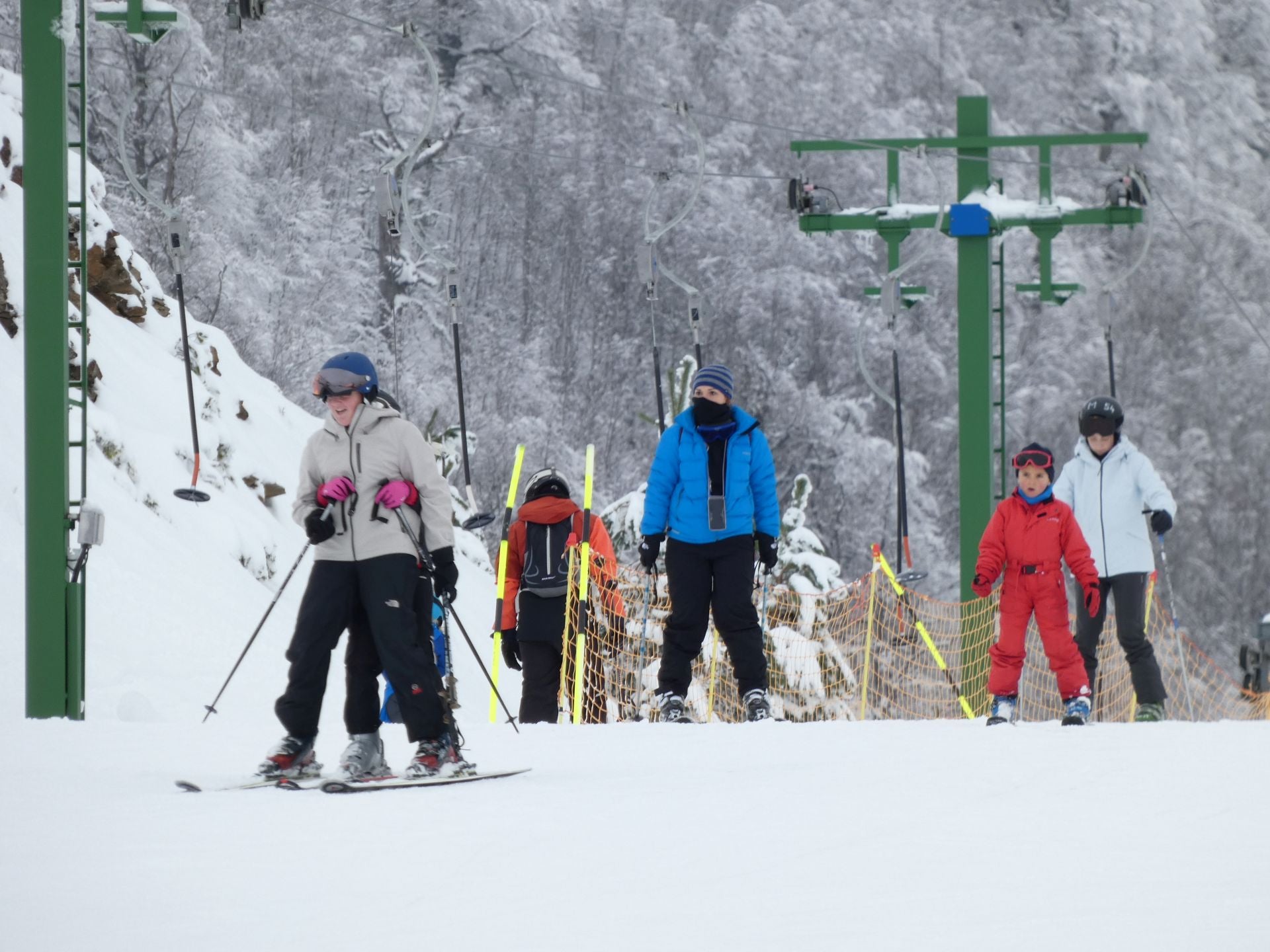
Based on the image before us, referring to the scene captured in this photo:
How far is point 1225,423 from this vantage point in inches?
1367

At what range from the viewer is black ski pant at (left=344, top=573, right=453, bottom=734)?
6.16 metres

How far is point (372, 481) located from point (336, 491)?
136mm

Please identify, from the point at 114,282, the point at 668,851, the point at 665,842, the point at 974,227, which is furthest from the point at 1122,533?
the point at 114,282

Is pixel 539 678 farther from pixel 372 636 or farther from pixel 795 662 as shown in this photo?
pixel 795 662

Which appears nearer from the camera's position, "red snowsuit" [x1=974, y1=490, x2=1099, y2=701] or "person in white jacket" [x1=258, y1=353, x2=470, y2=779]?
"person in white jacket" [x1=258, y1=353, x2=470, y2=779]

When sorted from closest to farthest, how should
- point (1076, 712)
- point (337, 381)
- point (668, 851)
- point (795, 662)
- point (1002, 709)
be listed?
point (668, 851) < point (337, 381) < point (1076, 712) < point (1002, 709) < point (795, 662)

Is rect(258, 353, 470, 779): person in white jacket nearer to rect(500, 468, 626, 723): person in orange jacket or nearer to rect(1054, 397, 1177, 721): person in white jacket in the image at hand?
rect(500, 468, 626, 723): person in orange jacket

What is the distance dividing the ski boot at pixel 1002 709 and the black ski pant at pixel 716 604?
0.92 meters

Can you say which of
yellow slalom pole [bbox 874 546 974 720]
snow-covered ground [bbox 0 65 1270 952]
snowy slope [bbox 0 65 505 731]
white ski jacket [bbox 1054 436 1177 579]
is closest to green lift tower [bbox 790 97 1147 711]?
yellow slalom pole [bbox 874 546 974 720]

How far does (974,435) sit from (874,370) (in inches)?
686

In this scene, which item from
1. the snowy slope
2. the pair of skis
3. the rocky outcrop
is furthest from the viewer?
the rocky outcrop

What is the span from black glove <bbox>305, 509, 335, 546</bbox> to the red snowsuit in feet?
10.0

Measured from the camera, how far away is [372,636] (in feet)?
20.3

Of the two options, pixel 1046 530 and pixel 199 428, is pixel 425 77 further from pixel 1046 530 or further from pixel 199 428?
pixel 1046 530
